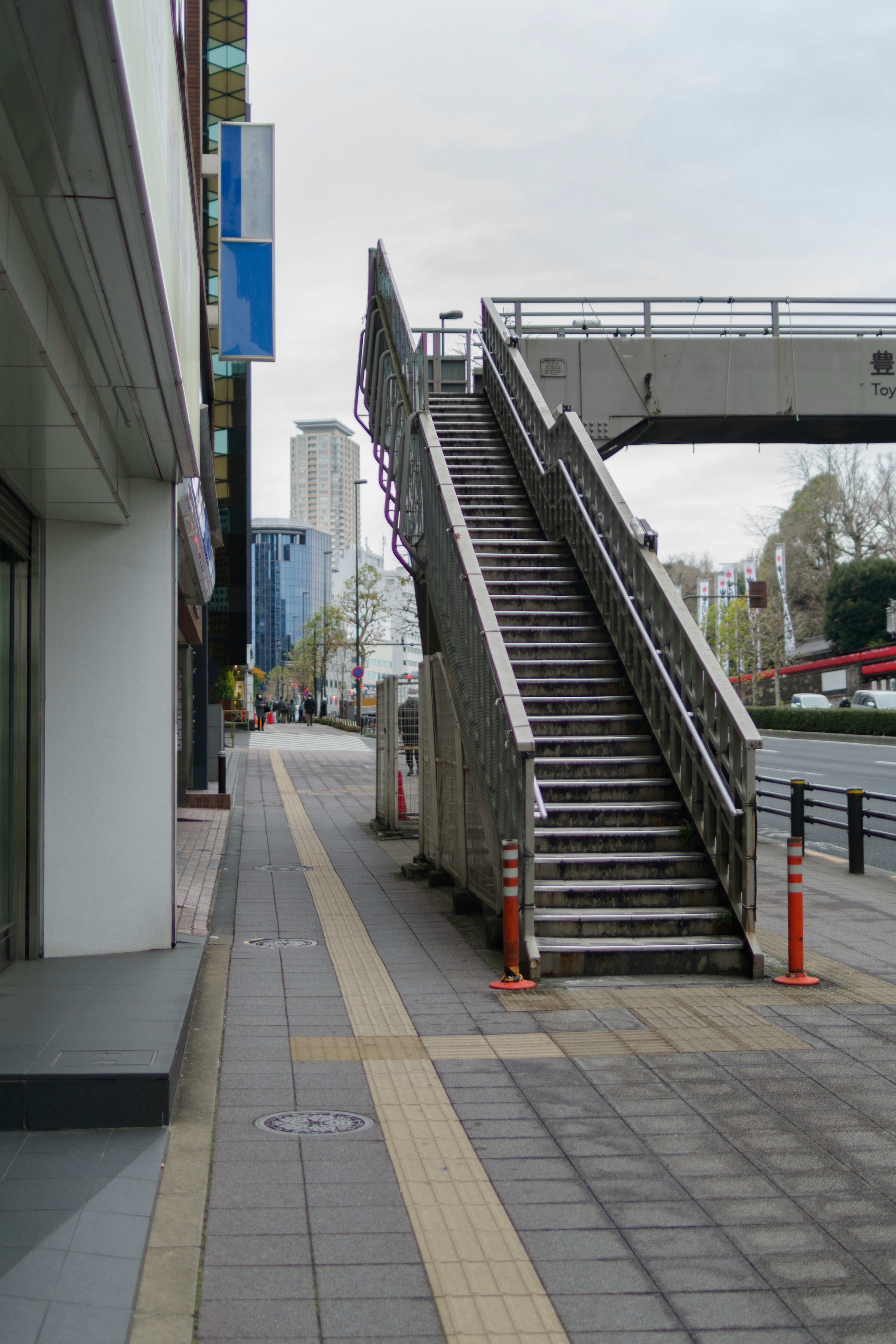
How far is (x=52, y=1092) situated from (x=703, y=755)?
16.5 ft

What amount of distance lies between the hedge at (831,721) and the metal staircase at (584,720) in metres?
23.3

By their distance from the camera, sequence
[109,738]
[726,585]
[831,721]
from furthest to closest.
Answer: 1. [726,585]
2. [831,721]
3. [109,738]

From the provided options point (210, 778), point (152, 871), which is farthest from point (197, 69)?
point (210, 778)

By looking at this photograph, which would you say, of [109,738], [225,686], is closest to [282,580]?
[225,686]

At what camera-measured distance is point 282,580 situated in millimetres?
181875

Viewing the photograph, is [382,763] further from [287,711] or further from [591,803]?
[287,711]

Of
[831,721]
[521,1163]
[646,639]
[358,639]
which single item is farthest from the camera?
[358,639]

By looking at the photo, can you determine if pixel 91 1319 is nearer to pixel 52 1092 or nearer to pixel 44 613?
pixel 52 1092

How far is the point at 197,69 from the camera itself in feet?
43.3

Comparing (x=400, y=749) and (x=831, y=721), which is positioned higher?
(x=400, y=749)

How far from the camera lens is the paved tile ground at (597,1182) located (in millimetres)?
3457

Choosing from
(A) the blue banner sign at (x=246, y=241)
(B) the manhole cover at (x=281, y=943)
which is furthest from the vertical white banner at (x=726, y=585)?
(B) the manhole cover at (x=281, y=943)

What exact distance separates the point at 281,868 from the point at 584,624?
4.75 metres

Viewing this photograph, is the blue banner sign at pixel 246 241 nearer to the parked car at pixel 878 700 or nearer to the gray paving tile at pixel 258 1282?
the gray paving tile at pixel 258 1282
